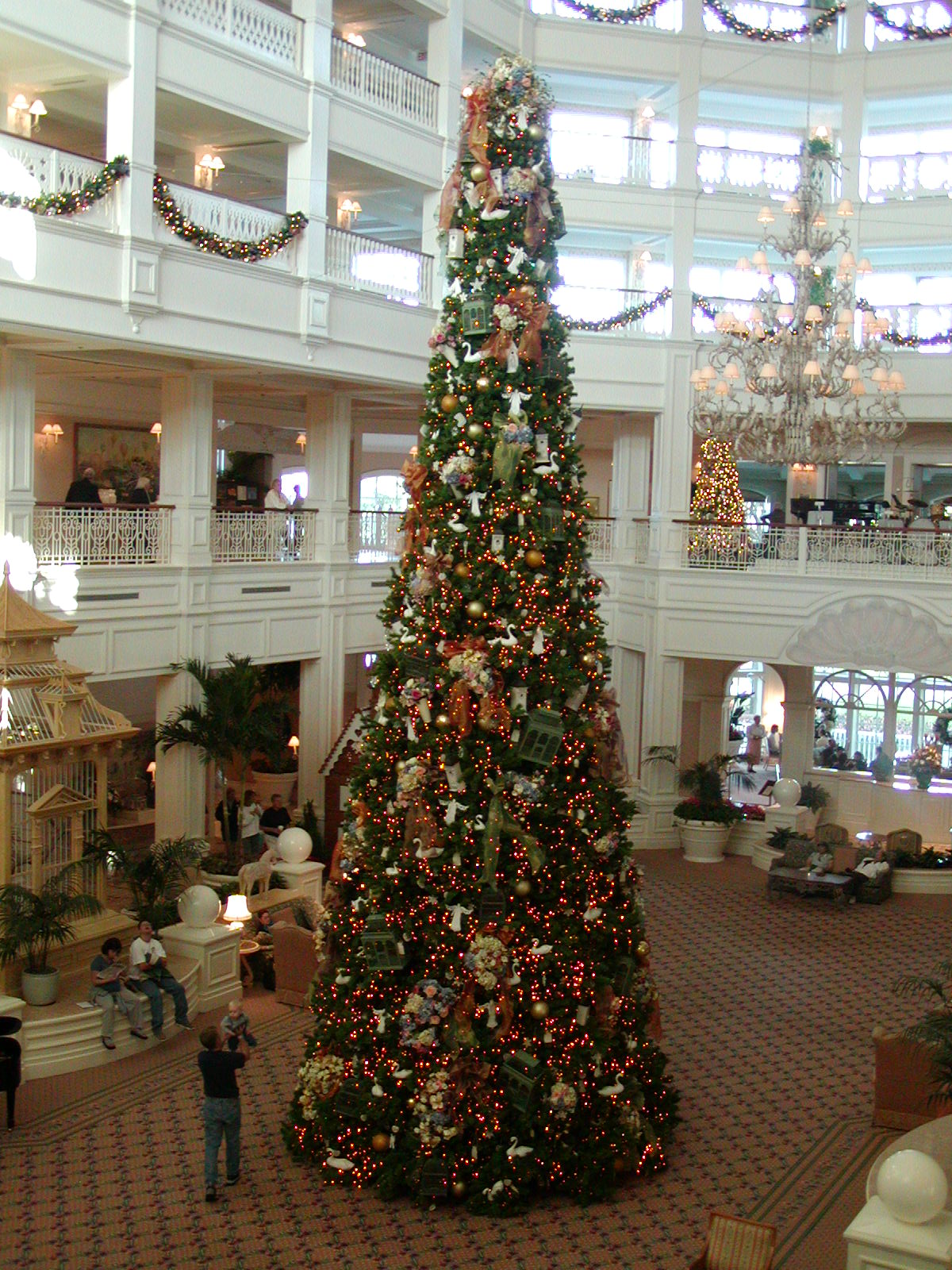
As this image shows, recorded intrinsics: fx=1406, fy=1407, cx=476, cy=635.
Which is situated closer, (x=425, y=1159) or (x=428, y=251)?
(x=425, y=1159)

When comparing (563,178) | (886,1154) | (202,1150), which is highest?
(563,178)

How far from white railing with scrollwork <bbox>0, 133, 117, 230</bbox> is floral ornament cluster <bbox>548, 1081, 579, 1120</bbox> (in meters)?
8.73

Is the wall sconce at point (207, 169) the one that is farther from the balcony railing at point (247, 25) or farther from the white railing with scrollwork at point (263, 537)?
the white railing with scrollwork at point (263, 537)

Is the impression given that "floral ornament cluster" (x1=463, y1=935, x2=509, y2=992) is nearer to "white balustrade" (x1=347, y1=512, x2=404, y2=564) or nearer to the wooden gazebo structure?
the wooden gazebo structure

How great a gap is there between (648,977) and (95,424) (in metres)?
14.0

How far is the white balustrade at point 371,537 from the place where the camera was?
63.7 feet

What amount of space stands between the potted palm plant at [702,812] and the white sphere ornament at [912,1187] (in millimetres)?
12880

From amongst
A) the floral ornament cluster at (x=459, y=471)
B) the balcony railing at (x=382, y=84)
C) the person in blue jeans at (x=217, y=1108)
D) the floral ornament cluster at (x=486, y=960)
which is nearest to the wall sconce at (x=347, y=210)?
the balcony railing at (x=382, y=84)

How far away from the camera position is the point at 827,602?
18.8 metres

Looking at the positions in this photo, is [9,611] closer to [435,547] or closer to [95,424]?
[435,547]

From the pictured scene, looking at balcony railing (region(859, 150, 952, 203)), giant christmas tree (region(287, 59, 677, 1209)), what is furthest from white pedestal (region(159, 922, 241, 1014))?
balcony railing (region(859, 150, 952, 203))

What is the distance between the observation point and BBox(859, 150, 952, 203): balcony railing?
21016mm

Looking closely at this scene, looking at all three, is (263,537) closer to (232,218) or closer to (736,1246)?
(232,218)

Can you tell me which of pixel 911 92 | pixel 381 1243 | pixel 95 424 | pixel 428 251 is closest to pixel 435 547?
pixel 381 1243
